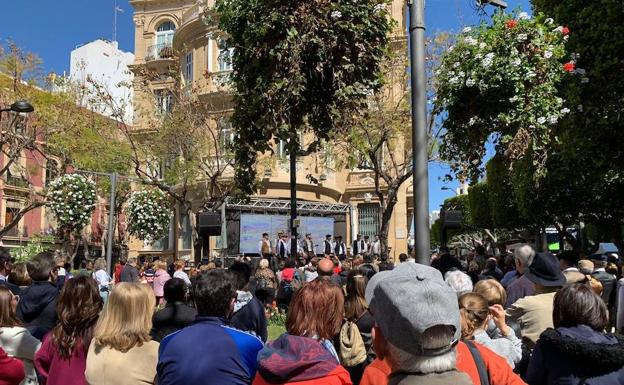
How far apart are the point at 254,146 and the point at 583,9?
8.90 meters

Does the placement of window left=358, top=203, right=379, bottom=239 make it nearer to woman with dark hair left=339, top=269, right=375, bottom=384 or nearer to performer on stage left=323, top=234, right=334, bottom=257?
performer on stage left=323, top=234, right=334, bottom=257

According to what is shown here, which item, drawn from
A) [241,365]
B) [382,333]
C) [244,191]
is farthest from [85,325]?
[244,191]

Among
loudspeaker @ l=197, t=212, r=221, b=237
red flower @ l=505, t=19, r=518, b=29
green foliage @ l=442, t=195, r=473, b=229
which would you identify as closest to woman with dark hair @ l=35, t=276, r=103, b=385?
red flower @ l=505, t=19, r=518, b=29

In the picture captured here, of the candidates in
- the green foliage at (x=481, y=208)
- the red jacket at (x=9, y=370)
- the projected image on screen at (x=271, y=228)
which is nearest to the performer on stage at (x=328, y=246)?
the projected image on screen at (x=271, y=228)

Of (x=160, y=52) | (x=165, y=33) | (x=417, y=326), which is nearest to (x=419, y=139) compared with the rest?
(x=417, y=326)

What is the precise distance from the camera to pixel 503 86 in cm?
699

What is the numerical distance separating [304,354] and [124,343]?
4.57 ft

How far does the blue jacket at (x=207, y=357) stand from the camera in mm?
3527

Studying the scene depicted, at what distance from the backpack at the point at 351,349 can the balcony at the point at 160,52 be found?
3947 cm

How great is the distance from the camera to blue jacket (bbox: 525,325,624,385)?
3.44 m

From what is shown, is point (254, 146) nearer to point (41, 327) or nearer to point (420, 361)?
point (41, 327)

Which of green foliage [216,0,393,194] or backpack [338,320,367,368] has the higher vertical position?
green foliage [216,0,393,194]

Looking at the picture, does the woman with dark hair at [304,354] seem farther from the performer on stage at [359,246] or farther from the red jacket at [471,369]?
the performer on stage at [359,246]

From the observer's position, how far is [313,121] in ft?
22.7
